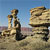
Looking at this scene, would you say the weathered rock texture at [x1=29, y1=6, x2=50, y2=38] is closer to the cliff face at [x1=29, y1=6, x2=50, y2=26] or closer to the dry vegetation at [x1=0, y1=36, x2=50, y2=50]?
the cliff face at [x1=29, y1=6, x2=50, y2=26]

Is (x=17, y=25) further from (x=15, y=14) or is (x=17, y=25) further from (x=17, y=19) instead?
(x=15, y=14)

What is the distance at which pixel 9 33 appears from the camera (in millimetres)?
31078

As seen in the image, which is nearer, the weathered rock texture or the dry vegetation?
the dry vegetation

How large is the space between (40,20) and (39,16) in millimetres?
805

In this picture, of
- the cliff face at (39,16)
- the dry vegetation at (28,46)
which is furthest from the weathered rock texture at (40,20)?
the dry vegetation at (28,46)

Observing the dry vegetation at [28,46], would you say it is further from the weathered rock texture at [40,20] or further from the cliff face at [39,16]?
the cliff face at [39,16]

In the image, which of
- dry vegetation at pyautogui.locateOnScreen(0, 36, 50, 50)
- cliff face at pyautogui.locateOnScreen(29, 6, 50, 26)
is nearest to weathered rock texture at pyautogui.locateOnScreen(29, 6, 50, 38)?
cliff face at pyautogui.locateOnScreen(29, 6, 50, 26)

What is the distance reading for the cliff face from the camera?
18.8 meters

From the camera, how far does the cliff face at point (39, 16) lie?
1882 centimetres

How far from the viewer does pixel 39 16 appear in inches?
777

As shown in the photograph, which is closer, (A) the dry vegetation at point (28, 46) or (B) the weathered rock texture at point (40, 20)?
(A) the dry vegetation at point (28, 46)

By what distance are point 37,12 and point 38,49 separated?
9.29 metres

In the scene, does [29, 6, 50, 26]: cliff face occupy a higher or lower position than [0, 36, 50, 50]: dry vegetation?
higher

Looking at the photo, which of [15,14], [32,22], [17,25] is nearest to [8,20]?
[15,14]
